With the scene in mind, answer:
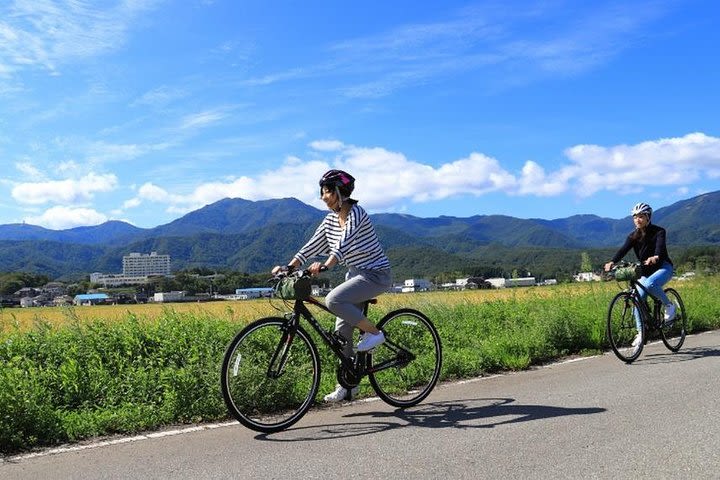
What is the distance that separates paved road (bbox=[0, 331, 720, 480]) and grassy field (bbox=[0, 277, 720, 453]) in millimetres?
447

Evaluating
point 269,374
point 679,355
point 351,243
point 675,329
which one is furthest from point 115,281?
point 351,243

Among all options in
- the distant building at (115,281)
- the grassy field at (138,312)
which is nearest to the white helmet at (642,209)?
the grassy field at (138,312)

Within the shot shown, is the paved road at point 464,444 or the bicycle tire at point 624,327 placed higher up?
the bicycle tire at point 624,327

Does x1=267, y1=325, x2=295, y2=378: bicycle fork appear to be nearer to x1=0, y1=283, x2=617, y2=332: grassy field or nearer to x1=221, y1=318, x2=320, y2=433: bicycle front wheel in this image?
x1=221, y1=318, x2=320, y2=433: bicycle front wheel

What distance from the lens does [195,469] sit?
426 centimetres

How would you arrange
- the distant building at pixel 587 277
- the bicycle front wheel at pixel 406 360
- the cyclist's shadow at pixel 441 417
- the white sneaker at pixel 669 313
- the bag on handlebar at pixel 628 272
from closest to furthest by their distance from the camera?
the cyclist's shadow at pixel 441 417 < the bicycle front wheel at pixel 406 360 < the bag on handlebar at pixel 628 272 < the white sneaker at pixel 669 313 < the distant building at pixel 587 277

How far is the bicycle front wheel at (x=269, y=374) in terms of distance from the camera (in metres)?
5.30

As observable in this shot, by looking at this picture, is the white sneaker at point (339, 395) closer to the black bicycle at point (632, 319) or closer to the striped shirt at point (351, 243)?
the striped shirt at point (351, 243)

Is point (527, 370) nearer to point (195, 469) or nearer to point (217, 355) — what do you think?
point (217, 355)

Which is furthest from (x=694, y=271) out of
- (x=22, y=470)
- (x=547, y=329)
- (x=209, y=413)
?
(x=22, y=470)

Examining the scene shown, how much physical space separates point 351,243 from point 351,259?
19cm

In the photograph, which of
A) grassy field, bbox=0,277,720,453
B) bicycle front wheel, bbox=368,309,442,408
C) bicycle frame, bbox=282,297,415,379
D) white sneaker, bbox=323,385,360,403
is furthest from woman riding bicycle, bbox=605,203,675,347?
white sneaker, bbox=323,385,360,403

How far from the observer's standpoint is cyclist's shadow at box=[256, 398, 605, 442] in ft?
17.1

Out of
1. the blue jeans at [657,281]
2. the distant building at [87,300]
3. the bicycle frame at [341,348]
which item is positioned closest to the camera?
the bicycle frame at [341,348]
